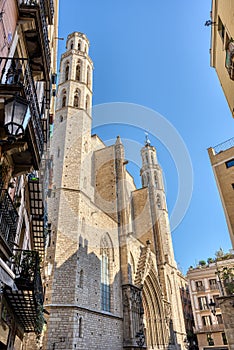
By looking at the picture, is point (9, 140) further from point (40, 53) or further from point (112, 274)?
point (112, 274)

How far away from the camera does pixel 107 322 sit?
16891 millimetres

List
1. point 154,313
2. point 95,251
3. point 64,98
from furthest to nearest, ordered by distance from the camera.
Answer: point 154,313 → point 64,98 → point 95,251

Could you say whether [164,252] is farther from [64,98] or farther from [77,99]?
[64,98]

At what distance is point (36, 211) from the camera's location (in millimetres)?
10203

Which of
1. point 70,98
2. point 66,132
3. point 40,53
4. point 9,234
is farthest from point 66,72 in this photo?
point 9,234

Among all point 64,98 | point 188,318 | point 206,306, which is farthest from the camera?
point 188,318

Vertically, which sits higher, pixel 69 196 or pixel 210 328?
pixel 69 196

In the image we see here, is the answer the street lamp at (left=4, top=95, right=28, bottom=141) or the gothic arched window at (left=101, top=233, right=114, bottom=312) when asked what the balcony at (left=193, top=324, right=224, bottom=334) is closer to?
the gothic arched window at (left=101, top=233, right=114, bottom=312)

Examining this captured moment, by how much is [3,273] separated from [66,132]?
17.8m

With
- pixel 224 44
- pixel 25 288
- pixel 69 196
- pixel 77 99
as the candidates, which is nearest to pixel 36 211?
pixel 25 288

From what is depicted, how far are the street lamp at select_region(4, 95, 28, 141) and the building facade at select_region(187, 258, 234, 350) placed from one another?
2709 cm

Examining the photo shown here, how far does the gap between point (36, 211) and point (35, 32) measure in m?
5.99

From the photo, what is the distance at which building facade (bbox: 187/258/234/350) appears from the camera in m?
28.9

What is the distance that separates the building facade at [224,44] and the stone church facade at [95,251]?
10.8 metres
